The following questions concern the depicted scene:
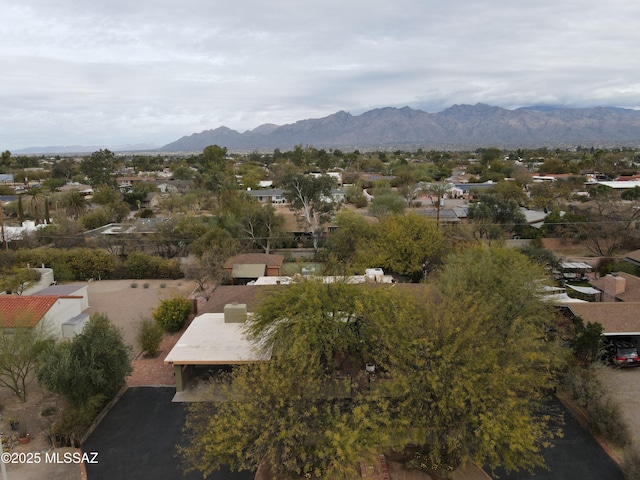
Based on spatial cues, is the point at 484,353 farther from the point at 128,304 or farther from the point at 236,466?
the point at 128,304

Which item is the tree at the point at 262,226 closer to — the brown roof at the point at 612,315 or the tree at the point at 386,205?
the tree at the point at 386,205

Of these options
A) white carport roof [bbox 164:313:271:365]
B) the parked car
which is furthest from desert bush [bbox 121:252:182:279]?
the parked car

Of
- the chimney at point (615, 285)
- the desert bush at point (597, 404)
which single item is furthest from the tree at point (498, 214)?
the desert bush at point (597, 404)

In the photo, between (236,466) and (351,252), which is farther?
(351,252)

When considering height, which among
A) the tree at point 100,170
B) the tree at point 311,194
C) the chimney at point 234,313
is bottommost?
the chimney at point 234,313

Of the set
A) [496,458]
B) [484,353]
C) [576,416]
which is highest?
[484,353]

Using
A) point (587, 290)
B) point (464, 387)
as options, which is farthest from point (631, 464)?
point (587, 290)

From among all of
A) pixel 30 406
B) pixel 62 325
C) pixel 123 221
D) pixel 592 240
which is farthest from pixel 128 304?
pixel 592 240
